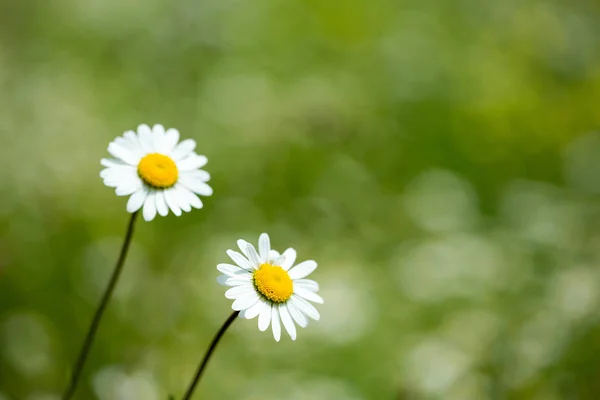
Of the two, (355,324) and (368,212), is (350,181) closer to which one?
(368,212)

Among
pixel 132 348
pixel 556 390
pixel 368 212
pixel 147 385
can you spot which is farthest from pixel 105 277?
pixel 556 390

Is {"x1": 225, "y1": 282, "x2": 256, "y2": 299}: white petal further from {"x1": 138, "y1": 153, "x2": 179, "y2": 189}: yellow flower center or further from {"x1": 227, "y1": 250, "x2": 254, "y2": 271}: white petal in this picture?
{"x1": 138, "y1": 153, "x2": 179, "y2": 189}: yellow flower center

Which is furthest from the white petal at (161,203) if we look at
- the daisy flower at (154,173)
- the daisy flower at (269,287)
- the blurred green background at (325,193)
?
the blurred green background at (325,193)

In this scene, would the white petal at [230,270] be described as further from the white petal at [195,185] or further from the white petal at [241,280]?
the white petal at [195,185]

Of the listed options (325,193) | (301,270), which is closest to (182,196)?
(301,270)

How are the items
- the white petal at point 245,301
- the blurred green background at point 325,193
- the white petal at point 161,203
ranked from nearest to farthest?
the white petal at point 245,301 < the white petal at point 161,203 < the blurred green background at point 325,193

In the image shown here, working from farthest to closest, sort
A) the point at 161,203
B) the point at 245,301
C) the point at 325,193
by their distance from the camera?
the point at 325,193, the point at 161,203, the point at 245,301

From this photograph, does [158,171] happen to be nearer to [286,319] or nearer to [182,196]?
[182,196]

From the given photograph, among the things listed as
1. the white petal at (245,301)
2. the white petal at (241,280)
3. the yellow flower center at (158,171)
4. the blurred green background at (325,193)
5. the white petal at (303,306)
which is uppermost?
the blurred green background at (325,193)
